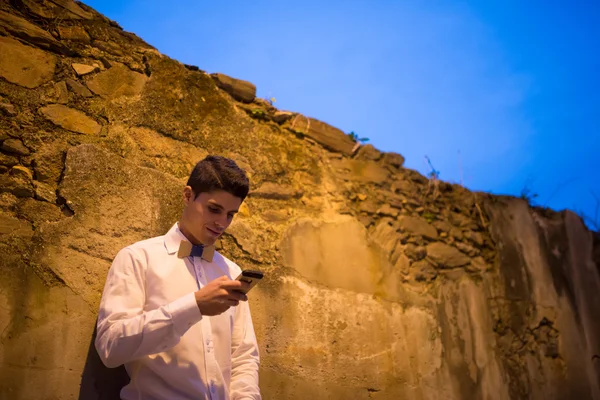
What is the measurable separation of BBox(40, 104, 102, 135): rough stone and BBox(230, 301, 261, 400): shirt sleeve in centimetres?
129

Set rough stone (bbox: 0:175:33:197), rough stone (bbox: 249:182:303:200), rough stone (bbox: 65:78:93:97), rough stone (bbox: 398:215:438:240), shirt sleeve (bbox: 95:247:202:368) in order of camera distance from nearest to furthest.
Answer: shirt sleeve (bbox: 95:247:202:368)
rough stone (bbox: 0:175:33:197)
rough stone (bbox: 65:78:93:97)
rough stone (bbox: 249:182:303:200)
rough stone (bbox: 398:215:438:240)

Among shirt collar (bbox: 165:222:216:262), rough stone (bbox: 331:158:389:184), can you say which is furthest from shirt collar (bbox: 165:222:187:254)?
rough stone (bbox: 331:158:389:184)

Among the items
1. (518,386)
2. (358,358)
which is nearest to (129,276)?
(358,358)

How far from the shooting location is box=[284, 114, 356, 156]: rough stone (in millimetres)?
3879

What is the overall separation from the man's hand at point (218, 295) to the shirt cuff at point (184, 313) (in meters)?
0.02

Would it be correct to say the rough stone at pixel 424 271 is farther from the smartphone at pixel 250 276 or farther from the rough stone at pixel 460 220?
the smartphone at pixel 250 276

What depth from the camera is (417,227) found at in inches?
164

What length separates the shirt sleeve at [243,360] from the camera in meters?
2.22

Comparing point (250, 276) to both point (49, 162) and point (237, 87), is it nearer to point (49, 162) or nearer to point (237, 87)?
point (49, 162)

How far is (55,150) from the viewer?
Answer: 2633 mm

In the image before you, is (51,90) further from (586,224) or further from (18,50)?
(586,224)

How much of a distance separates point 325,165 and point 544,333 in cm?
244

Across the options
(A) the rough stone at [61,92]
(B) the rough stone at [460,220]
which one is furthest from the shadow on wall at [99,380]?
(B) the rough stone at [460,220]

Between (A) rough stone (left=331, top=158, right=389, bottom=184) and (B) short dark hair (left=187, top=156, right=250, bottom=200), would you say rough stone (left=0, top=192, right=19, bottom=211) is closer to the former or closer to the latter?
(B) short dark hair (left=187, top=156, right=250, bottom=200)
